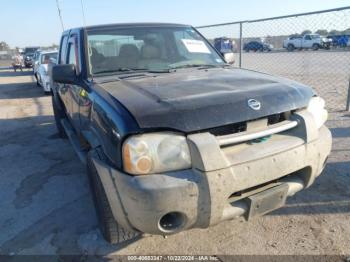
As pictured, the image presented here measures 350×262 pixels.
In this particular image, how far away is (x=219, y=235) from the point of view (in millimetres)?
2855

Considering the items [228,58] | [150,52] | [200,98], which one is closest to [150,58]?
[150,52]

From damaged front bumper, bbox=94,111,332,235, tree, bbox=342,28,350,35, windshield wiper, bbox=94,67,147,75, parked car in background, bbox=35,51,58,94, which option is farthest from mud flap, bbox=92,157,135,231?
parked car in background, bbox=35,51,58,94

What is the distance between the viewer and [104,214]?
255 centimetres

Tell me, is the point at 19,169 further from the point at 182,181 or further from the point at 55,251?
the point at 182,181

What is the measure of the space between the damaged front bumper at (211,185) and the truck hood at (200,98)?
0.15 metres

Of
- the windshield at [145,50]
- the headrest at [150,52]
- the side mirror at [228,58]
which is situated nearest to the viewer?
the windshield at [145,50]

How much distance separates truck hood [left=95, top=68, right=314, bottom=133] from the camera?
213 centimetres

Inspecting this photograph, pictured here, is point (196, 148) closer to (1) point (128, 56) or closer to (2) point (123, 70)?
(2) point (123, 70)

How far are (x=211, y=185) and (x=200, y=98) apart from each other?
0.66 metres

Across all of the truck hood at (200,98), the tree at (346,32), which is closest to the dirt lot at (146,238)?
the truck hood at (200,98)

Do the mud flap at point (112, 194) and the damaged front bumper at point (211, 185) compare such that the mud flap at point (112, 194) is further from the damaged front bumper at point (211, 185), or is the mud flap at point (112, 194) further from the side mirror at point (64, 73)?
the side mirror at point (64, 73)

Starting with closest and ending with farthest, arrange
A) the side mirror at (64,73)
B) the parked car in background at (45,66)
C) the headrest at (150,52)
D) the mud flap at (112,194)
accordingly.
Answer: the mud flap at (112,194) → the side mirror at (64,73) → the headrest at (150,52) → the parked car in background at (45,66)

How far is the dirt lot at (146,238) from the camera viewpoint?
271cm

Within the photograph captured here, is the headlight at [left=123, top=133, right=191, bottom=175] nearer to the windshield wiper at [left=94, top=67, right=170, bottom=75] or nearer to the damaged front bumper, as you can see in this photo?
the damaged front bumper
